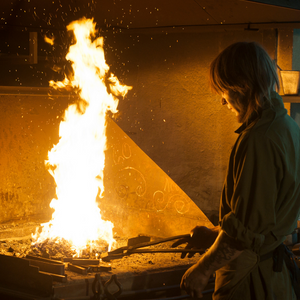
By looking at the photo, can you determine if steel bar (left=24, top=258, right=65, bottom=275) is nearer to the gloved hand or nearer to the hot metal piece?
the hot metal piece

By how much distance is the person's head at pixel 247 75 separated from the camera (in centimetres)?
129

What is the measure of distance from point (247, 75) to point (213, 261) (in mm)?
711

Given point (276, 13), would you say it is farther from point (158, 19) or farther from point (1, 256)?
point (1, 256)

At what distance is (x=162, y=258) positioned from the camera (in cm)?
294

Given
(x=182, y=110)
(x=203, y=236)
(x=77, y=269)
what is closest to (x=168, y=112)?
(x=182, y=110)

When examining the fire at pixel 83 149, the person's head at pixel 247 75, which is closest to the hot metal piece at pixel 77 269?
the fire at pixel 83 149

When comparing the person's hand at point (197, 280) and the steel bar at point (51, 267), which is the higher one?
the steel bar at point (51, 267)

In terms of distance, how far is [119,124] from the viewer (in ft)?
12.7

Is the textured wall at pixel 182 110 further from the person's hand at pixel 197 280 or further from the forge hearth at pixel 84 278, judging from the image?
the person's hand at pixel 197 280

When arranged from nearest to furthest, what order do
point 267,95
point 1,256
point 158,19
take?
point 267,95 → point 1,256 → point 158,19

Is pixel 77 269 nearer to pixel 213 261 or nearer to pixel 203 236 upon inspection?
pixel 203 236

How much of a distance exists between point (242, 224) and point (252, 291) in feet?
0.93

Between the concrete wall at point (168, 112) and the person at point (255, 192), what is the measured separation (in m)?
2.12

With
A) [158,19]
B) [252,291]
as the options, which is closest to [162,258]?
[252,291]
